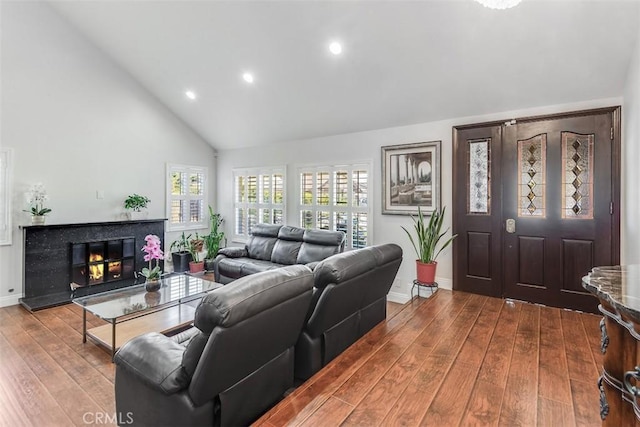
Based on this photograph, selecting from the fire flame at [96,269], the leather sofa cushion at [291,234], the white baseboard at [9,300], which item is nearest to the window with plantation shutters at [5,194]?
the white baseboard at [9,300]

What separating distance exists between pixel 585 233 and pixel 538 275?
0.67m

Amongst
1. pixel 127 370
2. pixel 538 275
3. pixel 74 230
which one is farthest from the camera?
pixel 74 230

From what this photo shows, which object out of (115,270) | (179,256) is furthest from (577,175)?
(115,270)

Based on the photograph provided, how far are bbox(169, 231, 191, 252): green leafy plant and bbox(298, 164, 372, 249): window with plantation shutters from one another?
7.95 feet

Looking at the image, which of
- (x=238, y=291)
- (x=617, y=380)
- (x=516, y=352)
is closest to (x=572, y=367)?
(x=516, y=352)

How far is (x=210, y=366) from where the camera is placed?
5.12 ft

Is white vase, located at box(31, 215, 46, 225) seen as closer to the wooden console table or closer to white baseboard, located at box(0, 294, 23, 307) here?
white baseboard, located at box(0, 294, 23, 307)

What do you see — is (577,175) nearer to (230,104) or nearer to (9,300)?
(230,104)

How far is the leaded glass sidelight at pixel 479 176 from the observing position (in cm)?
405

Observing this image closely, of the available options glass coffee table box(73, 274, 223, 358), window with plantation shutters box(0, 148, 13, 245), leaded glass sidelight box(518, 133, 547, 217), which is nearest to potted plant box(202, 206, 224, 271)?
glass coffee table box(73, 274, 223, 358)

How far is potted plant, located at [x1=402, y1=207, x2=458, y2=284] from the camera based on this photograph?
4125 mm

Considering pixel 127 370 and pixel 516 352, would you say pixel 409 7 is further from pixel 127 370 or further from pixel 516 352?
pixel 127 370

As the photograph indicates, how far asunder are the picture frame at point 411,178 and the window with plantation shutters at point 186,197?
4.11m

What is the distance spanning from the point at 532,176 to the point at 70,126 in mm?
6521
